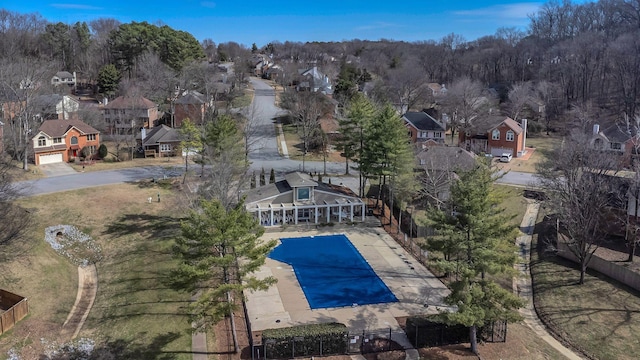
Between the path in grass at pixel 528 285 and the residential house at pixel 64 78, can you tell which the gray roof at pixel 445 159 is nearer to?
the path in grass at pixel 528 285

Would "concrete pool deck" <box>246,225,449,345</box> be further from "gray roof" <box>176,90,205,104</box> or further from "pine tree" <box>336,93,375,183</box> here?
"gray roof" <box>176,90,205,104</box>

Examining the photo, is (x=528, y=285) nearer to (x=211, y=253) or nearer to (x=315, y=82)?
(x=211, y=253)

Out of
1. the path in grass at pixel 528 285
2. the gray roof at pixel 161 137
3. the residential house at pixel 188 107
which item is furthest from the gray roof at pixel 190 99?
the path in grass at pixel 528 285

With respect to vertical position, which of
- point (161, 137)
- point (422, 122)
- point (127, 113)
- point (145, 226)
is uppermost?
point (127, 113)

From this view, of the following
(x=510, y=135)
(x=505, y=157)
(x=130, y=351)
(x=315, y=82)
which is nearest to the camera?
(x=130, y=351)

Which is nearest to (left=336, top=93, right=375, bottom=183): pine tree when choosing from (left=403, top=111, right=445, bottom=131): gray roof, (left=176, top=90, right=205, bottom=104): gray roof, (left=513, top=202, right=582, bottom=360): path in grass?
(left=513, top=202, right=582, bottom=360): path in grass

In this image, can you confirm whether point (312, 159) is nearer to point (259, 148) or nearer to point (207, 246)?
point (259, 148)

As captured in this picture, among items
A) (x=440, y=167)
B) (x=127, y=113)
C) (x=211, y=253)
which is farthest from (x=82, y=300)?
(x=127, y=113)

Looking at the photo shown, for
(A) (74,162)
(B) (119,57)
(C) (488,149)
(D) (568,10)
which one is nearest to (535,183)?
(C) (488,149)
